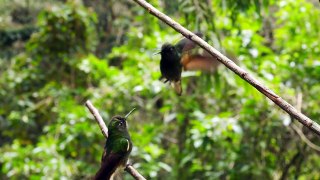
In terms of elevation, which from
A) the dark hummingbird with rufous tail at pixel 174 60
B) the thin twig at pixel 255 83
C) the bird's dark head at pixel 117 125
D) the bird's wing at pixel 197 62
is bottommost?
the thin twig at pixel 255 83

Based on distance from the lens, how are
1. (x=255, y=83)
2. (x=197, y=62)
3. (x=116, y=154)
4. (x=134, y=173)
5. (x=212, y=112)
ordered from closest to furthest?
(x=255, y=83)
(x=116, y=154)
(x=134, y=173)
(x=197, y=62)
(x=212, y=112)

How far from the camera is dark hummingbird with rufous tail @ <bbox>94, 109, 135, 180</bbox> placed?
2.84ft

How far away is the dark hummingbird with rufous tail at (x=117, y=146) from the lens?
867 millimetres

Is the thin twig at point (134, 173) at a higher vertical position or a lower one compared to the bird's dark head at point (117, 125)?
lower

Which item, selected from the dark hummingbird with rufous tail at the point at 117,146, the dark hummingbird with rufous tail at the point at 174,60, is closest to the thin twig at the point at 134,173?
the dark hummingbird with rufous tail at the point at 117,146

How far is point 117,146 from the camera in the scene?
2.98 ft

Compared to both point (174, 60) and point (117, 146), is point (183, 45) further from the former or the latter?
point (117, 146)

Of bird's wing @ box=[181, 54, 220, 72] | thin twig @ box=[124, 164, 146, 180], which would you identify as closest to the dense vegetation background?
bird's wing @ box=[181, 54, 220, 72]

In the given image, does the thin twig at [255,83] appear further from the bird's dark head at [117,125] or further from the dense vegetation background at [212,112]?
the dense vegetation background at [212,112]

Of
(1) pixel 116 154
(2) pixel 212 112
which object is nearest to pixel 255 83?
(1) pixel 116 154

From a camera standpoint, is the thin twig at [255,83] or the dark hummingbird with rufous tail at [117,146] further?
the dark hummingbird with rufous tail at [117,146]

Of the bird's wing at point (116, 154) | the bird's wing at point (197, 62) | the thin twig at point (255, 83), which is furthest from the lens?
the bird's wing at point (197, 62)

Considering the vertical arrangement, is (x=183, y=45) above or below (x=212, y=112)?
below

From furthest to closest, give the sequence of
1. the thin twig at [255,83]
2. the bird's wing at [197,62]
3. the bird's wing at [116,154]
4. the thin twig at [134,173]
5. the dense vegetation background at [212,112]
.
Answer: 1. the dense vegetation background at [212,112]
2. the bird's wing at [197,62]
3. the thin twig at [134,173]
4. the bird's wing at [116,154]
5. the thin twig at [255,83]
